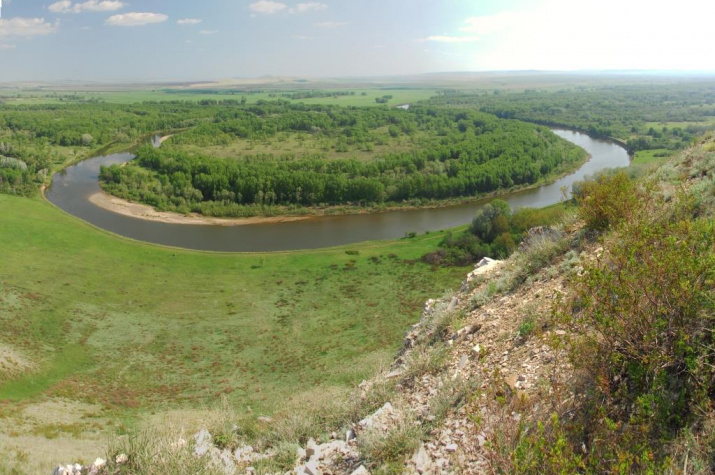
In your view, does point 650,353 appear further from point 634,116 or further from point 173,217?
point 634,116

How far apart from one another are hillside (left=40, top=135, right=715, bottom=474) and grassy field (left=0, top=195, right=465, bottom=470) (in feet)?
8.58

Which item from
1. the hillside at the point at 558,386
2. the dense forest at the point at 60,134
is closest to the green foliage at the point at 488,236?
the hillside at the point at 558,386

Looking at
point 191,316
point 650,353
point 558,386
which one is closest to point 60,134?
point 191,316

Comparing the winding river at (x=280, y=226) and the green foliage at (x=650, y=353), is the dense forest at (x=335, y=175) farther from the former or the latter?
the green foliage at (x=650, y=353)

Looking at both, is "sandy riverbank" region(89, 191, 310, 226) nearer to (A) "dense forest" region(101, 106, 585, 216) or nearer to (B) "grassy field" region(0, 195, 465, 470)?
(A) "dense forest" region(101, 106, 585, 216)

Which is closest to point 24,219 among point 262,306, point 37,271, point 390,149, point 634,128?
point 37,271

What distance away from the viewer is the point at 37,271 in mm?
29062

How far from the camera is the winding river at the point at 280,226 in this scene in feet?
136

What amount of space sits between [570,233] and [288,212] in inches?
1715

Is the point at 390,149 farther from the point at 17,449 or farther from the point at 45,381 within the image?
the point at 17,449

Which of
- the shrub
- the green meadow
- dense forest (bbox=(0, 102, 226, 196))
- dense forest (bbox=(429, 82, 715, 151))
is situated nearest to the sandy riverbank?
the green meadow

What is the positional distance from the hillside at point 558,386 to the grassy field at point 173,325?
8.58 feet

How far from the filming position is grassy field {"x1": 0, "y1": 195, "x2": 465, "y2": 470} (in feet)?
51.0

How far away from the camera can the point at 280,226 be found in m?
47.1
